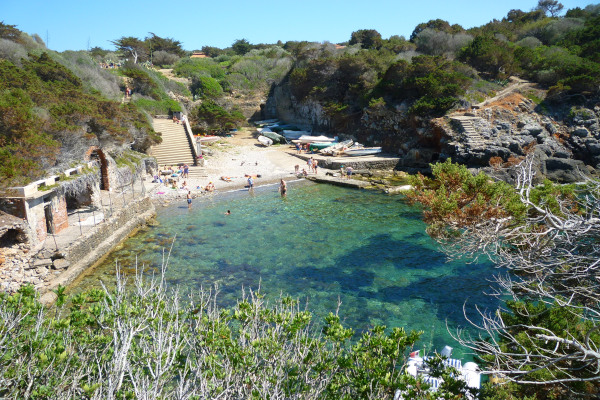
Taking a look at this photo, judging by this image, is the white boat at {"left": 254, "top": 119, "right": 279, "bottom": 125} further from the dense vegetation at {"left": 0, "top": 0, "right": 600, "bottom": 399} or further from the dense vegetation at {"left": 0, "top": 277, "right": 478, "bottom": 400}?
the dense vegetation at {"left": 0, "top": 277, "right": 478, "bottom": 400}

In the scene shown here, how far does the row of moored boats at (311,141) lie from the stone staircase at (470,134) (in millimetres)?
8897

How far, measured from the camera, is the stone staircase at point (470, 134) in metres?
33.9

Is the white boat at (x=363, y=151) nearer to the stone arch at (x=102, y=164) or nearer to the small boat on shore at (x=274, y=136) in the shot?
the small boat on shore at (x=274, y=136)

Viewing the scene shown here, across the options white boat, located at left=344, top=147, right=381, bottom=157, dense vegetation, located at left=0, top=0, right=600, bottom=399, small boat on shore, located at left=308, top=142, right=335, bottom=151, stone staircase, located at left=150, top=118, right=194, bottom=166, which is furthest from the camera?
small boat on shore, located at left=308, top=142, right=335, bottom=151

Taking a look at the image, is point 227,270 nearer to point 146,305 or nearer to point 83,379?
point 146,305

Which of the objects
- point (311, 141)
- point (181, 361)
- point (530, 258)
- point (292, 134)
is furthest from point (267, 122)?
point (181, 361)

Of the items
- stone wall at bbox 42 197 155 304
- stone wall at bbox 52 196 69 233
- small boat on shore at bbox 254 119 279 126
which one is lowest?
stone wall at bbox 42 197 155 304

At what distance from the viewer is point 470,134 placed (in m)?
34.4

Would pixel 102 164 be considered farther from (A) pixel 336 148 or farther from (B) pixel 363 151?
(B) pixel 363 151

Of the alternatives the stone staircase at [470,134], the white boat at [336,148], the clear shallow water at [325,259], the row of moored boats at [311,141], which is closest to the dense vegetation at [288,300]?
the clear shallow water at [325,259]

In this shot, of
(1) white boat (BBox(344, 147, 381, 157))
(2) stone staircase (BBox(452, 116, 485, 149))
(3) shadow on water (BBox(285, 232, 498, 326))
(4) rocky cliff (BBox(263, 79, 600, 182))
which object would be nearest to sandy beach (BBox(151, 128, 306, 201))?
(1) white boat (BBox(344, 147, 381, 157))

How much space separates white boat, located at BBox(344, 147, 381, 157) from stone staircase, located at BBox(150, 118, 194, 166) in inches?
607

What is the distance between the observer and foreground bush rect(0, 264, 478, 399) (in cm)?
545

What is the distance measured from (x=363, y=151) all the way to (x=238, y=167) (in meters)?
13.1
